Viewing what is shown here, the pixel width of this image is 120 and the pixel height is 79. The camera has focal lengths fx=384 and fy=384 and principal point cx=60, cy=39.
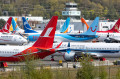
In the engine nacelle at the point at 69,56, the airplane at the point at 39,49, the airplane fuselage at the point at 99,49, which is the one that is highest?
the airplane at the point at 39,49

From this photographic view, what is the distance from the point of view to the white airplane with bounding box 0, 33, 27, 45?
86875 millimetres

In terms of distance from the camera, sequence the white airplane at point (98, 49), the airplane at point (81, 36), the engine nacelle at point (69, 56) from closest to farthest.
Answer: the engine nacelle at point (69, 56) → the white airplane at point (98, 49) → the airplane at point (81, 36)

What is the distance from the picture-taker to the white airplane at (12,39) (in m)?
86.9

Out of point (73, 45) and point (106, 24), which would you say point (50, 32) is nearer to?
point (73, 45)

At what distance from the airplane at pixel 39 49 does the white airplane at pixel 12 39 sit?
107ft

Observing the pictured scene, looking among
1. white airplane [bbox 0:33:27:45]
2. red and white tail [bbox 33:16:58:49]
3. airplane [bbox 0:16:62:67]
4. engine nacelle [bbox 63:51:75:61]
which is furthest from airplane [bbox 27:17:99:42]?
red and white tail [bbox 33:16:58:49]

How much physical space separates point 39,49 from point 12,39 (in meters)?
36.4

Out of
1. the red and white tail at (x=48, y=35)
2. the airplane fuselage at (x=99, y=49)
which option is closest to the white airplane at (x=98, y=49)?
the airplane fuselage at (x=99, y=49)

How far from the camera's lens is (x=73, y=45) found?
2504 inches

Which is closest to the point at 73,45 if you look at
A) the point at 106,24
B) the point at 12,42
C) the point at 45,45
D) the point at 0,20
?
the point at 45,45

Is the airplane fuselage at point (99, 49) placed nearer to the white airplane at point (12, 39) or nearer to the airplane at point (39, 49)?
the airplane at point (39, 49)

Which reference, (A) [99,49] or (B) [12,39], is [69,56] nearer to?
(A) [99,49]

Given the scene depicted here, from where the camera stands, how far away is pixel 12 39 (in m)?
87.4

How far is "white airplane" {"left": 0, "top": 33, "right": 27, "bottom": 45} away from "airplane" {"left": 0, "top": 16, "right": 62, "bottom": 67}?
3264 cm
